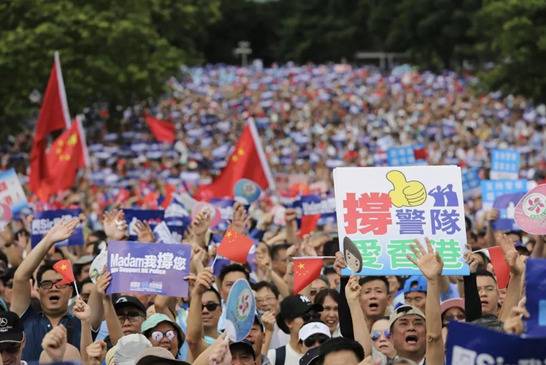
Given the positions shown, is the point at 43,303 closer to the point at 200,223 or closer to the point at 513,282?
the point at 200,223

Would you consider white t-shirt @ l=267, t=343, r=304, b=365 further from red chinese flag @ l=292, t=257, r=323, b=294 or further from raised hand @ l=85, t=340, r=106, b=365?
raised hand @ l=85, t=340, r=106, b=365

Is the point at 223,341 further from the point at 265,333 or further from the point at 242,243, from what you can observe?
the point at 242,243

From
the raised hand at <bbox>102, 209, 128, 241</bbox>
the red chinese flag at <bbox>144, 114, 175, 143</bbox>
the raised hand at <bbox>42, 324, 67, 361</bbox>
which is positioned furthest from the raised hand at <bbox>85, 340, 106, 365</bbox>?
the red chinese flag at <bbox>144, 114, 175, 143</bbox>

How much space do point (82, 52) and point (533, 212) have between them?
3611 centimetres

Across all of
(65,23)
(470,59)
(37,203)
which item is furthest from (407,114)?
(37,203)

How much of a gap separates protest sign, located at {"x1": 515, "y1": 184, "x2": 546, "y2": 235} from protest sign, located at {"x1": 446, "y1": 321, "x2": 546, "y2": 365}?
3.54 metres

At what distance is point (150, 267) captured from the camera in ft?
37.1

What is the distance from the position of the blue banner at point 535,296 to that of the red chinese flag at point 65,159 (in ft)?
56.8

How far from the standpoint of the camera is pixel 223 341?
28.0ft

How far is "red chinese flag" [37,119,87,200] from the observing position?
81.0 feet

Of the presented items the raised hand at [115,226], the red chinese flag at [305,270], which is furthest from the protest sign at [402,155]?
the red chinese flag at [305,270]

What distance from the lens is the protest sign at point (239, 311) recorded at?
838 centimetres

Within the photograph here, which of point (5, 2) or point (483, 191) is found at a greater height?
point (5, 2)

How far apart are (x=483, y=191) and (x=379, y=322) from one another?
9.86 metres
